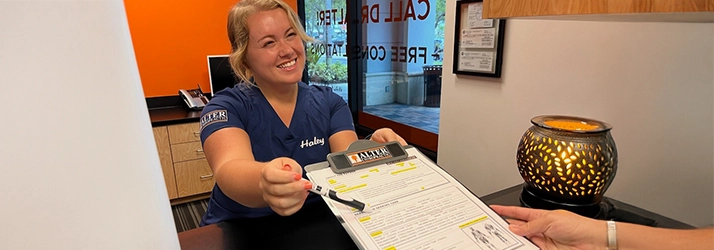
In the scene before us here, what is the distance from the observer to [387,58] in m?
2.71

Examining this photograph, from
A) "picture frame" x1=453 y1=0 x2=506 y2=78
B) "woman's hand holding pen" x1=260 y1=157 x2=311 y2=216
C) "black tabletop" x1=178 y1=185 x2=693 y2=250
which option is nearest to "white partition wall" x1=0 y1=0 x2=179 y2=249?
"woman's hand holding pen" x1=260 y1=157 x2=311 y2=216

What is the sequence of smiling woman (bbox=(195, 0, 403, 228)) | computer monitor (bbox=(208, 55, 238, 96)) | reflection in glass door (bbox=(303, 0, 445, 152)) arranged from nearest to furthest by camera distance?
1. smiling woman (bbox=(195, 0, 403, 228))
2. reflection in glass door (bbox=(303, 0, 445, 152))
3. computer monitor (bbox=(208, 55, 238, 96))

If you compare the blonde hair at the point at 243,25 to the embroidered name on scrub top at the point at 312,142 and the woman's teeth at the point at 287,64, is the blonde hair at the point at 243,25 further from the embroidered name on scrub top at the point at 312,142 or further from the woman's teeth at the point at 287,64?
the embroidered name on scrub top at the point at 312,142

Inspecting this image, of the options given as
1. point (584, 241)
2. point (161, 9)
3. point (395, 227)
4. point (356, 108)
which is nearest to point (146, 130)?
point (395, 227)

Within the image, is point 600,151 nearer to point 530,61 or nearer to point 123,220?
point 530,61

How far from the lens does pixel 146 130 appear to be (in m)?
0.34

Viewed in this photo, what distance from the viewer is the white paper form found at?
2.06 feet

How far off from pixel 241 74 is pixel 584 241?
98cm

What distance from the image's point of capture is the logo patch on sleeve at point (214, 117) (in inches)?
38.4

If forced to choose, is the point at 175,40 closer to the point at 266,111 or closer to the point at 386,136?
the point at 266,111

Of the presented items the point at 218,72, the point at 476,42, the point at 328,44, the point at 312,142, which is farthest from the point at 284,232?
the point at 328,44

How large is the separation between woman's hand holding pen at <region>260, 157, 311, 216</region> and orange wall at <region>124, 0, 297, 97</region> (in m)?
2.65

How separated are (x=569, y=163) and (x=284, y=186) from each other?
0.63 meters

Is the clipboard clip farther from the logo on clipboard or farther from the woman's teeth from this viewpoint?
the woman's teeth
